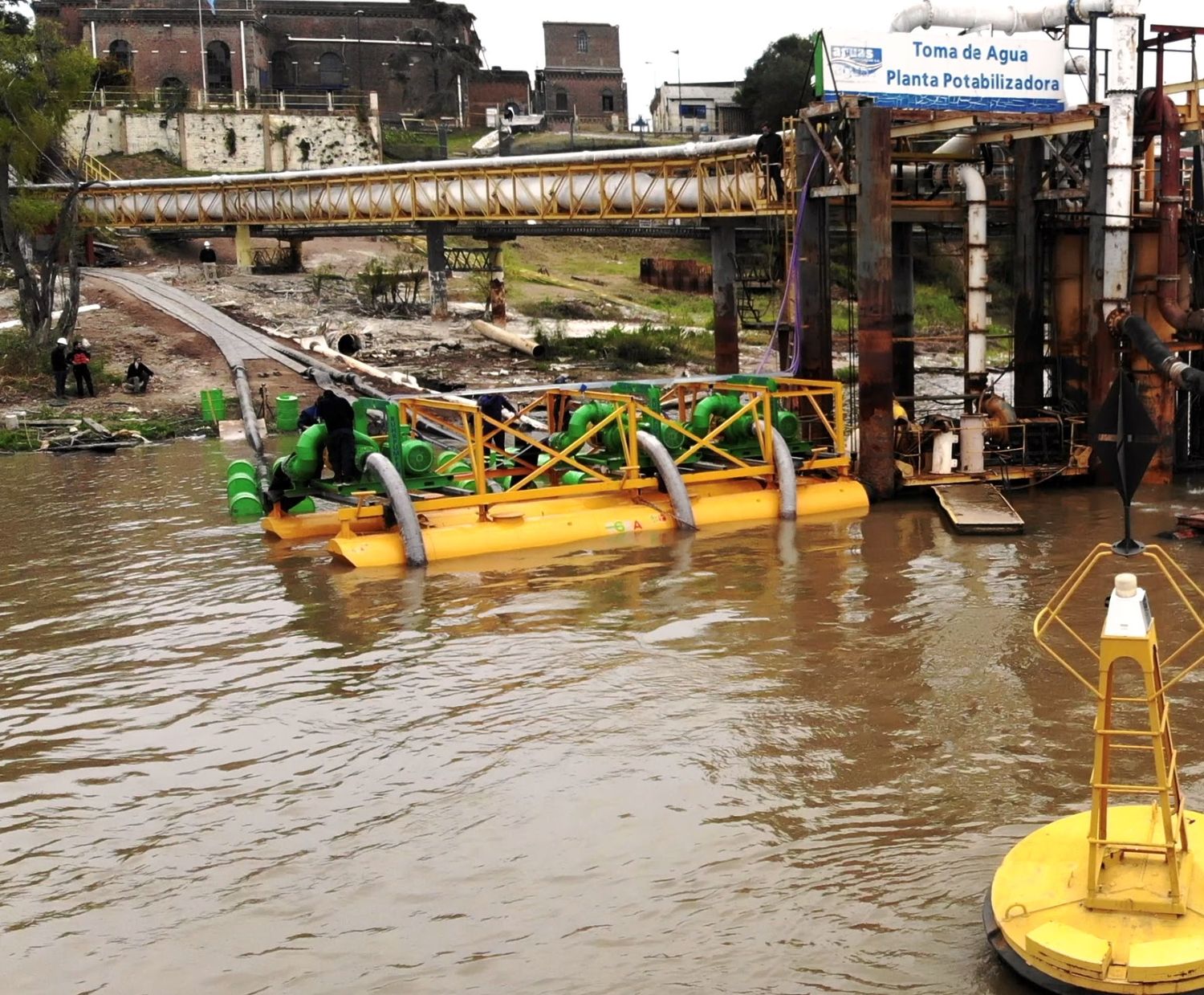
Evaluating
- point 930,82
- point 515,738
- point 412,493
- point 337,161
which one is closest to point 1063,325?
point 930,82

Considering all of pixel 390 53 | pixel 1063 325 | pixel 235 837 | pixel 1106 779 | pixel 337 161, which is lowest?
pixel 235 837

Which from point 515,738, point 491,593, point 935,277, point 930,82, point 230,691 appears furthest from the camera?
point 935,277

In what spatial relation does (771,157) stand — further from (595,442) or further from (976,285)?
(595,442)

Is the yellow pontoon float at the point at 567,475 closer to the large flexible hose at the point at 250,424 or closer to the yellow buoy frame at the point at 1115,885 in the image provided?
the large flexible hose at the point at 250,424

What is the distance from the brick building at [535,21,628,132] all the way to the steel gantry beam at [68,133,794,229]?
4294 cm

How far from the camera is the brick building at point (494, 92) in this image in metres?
79.4

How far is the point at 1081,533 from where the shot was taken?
1630 cm

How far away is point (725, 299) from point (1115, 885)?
22565 millimetres

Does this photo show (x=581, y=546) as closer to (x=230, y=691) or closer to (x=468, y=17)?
(x=230, y=691)

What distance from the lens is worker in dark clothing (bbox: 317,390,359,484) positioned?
15.6 metres

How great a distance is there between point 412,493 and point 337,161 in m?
48.6

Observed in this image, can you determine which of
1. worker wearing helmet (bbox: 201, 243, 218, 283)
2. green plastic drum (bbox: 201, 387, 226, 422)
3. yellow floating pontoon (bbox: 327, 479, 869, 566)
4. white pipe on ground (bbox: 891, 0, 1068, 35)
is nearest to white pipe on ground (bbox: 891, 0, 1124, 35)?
white pipe on ground (bbox: 891, 0, 1068, 35)

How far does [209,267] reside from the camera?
4219 cm

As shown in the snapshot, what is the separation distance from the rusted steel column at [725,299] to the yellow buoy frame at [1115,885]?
21.0m
